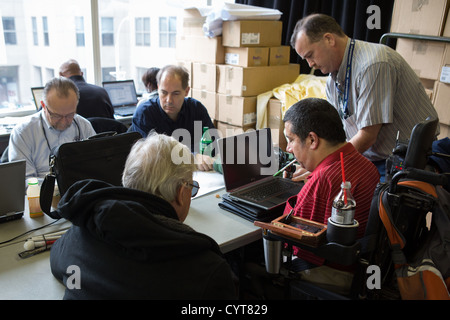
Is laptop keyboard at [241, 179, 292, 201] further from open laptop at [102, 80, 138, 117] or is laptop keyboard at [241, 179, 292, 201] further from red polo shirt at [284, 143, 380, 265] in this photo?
open laptop at [102, 80, 138, 117]

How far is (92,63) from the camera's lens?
4.35 metres

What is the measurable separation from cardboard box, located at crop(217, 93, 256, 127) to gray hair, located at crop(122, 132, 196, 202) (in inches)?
106

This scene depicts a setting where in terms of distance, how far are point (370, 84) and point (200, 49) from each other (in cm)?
242

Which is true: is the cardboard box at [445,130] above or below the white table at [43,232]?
above

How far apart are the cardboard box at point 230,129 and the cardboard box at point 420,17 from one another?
5.24 feet

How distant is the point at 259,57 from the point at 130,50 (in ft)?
6.83

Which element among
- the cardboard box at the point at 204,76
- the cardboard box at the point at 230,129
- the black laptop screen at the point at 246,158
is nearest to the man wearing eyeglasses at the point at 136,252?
the black laptop screen at the point at 246,158

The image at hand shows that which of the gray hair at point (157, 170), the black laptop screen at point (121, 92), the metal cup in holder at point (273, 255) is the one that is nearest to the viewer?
the gray hair at point (157, 170)

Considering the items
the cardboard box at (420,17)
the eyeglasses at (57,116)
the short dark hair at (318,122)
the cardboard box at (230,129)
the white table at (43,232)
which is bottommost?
the cardboard box at (230,129)

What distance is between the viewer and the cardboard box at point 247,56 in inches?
150

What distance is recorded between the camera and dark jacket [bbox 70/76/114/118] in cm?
347

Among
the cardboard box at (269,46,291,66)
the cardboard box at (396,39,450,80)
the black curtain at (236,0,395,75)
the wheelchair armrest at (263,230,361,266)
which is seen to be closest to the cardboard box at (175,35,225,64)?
the cardboard box at (269,46,291,66)

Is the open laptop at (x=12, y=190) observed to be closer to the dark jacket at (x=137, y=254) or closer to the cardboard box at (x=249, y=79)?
the dark jacket at (x=137, y=254)

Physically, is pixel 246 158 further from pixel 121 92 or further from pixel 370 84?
pixel 121 92
